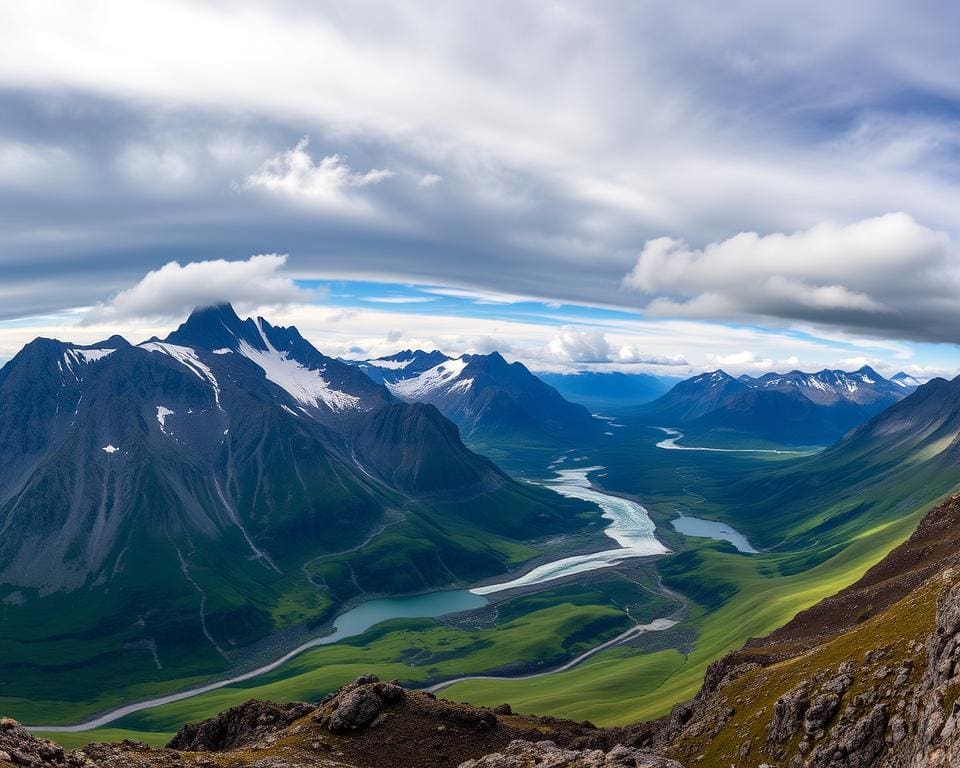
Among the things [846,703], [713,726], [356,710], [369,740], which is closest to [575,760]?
[846,703]

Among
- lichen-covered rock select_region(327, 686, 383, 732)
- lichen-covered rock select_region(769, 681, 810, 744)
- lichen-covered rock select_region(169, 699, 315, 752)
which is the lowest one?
lichen-covered rock select_region(169, 699, 315, 752)

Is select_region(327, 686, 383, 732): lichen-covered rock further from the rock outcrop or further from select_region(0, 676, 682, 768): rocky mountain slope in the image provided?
the rock outcrop

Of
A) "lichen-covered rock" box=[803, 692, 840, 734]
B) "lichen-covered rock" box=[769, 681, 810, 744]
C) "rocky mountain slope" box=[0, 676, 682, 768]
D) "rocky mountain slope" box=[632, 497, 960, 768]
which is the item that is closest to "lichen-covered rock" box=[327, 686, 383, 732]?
"rocky mountain slope" box=[0, 676, 682, 768]

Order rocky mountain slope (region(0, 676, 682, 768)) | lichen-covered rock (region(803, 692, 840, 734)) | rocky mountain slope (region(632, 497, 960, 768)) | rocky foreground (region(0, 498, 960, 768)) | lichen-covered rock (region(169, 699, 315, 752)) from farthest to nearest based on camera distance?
lichen-covered rock (region(169, 699, 315, 752)) < lichen-covered rock (region(803, 692, 840, 734)) < rocky mountain slope (region(0, 676, 682, 768)) < rocky foreground (region(0, 498, 960, 768)) < rocky mountain slope (region(632, 497, 960, 768))

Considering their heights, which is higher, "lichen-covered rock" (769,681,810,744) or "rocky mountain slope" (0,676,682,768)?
"lichen-covered rock" (769,681,810,744)

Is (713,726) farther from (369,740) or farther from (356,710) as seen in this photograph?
(356,710)

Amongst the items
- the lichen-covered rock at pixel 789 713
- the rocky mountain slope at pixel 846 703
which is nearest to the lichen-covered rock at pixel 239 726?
the rocky mountain slope at pixel 846 703

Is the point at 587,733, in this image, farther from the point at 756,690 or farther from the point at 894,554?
the point at 894,554

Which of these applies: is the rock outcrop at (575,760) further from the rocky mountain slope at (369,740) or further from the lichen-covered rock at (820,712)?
the lichen-covered rock at (820,712)

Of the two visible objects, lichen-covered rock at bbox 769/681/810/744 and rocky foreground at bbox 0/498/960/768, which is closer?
rocky foreground at bbox 0/498/960/768

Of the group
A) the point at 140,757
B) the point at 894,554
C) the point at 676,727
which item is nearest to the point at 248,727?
the point at 140,757

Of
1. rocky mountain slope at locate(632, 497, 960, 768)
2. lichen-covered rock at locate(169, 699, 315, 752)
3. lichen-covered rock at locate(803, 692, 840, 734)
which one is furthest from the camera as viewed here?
lichen-covered rock at locate(169, 699, 315, 752)
